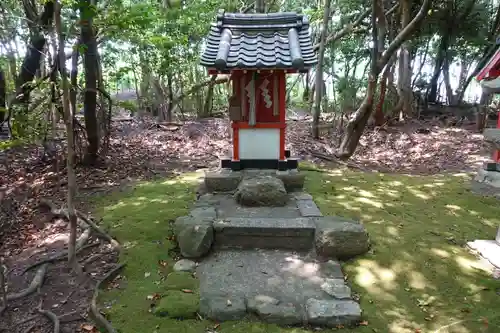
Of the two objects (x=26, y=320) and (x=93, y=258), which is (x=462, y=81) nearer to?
(x=93, y=258)

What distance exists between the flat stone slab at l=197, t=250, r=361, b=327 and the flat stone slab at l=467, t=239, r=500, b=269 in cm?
194

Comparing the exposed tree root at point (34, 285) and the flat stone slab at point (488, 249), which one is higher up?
the flat stone slab at point (488, 249)

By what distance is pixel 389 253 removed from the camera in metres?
4.79

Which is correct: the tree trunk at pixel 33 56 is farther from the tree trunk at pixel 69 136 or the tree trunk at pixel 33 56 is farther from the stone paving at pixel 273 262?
the stone paving at pixel 273 262

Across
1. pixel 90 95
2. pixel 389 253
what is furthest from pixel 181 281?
pixel 90 95

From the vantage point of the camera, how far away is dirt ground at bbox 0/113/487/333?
13.1 ft

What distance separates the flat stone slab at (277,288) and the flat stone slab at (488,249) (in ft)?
6.37

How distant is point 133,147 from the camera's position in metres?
10.8

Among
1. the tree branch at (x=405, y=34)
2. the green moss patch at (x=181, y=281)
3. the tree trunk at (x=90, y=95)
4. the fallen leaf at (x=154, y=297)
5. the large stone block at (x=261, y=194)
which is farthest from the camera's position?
the tree branch at (x=405, y=34)

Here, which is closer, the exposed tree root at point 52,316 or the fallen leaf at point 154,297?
the exposed tree root at point 52,316

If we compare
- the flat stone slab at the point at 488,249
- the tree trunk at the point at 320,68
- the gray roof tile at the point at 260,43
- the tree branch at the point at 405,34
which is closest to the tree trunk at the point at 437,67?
the tree trunk at the point at 320,68

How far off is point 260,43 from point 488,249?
4.86m

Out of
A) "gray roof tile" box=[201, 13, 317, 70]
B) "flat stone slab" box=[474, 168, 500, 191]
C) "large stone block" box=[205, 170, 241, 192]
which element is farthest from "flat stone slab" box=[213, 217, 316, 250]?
"flat stone slab" box=[474, 168, 500, 191]

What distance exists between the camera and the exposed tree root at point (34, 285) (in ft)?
12.9
